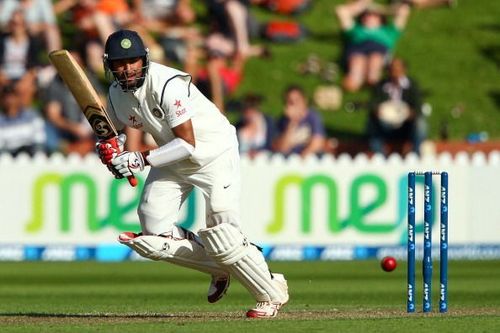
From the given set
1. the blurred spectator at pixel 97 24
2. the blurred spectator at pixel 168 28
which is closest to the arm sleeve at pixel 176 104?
the blurred spectator at pixel 97 24

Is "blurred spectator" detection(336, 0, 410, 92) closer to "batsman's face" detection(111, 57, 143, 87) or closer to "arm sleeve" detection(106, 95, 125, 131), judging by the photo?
"arm sleeve" detection(106, 95, 125, 131)

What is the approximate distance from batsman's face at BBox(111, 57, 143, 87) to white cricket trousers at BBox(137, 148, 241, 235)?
580 millimetres

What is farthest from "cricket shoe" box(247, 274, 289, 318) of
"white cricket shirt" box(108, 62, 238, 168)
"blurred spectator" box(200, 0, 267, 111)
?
"blurred spectator" box(200, 0, 267, 111)

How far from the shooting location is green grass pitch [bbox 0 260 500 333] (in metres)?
6.69

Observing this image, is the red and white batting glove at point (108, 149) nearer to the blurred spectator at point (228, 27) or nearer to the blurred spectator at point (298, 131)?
the blurred spectator at point (298, 131)

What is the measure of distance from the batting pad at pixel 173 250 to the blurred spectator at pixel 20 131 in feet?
23.0

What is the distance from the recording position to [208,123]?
705 cm

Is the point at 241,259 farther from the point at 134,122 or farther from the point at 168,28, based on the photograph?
the point at 168,28

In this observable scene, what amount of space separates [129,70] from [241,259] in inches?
44.4

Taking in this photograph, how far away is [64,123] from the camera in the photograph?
14250 mm

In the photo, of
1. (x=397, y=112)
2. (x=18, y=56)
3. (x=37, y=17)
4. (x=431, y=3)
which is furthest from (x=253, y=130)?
(x=431, y=3)

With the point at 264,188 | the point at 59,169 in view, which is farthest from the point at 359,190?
the point at 59,169

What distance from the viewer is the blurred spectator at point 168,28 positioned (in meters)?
15.4

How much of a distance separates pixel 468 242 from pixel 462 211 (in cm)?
31
